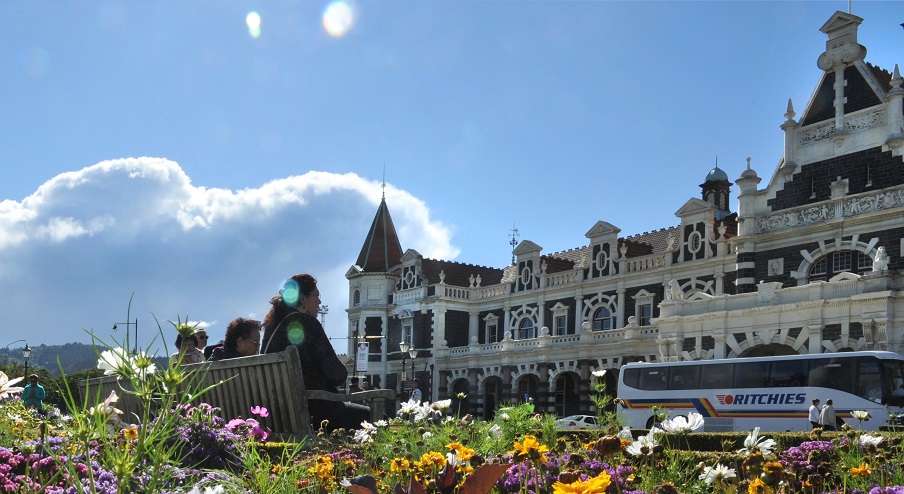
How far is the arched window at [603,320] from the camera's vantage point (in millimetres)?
40081

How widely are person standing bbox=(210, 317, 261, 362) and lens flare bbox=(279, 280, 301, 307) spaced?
4.25 feet

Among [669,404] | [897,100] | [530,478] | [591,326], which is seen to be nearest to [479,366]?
[591,326]

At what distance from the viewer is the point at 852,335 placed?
2609 cm

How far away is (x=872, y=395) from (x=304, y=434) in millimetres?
17904

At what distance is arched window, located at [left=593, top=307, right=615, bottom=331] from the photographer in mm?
40081

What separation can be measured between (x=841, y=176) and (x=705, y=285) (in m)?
7.59

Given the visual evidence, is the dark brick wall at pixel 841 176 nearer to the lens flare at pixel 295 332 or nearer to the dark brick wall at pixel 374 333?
the lens flare at pixel 295 332

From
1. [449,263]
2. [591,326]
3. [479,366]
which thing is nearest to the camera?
[591,326]

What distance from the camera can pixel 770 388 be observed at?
23312 mm

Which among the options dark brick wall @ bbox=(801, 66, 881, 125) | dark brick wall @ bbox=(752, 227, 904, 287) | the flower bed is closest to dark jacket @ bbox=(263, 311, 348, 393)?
the flower bed

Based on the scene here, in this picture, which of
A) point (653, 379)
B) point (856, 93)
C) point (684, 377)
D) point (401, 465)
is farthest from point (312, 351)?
point (856, 93)

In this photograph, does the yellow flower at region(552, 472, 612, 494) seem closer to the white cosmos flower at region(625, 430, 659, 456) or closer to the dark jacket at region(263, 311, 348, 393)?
the white cosmos flower at region(625, 430, 659, 456)

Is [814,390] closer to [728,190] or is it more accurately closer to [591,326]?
[591,326]

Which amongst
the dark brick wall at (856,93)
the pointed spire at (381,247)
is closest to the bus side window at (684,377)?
the dark brick wall at (856,93)
